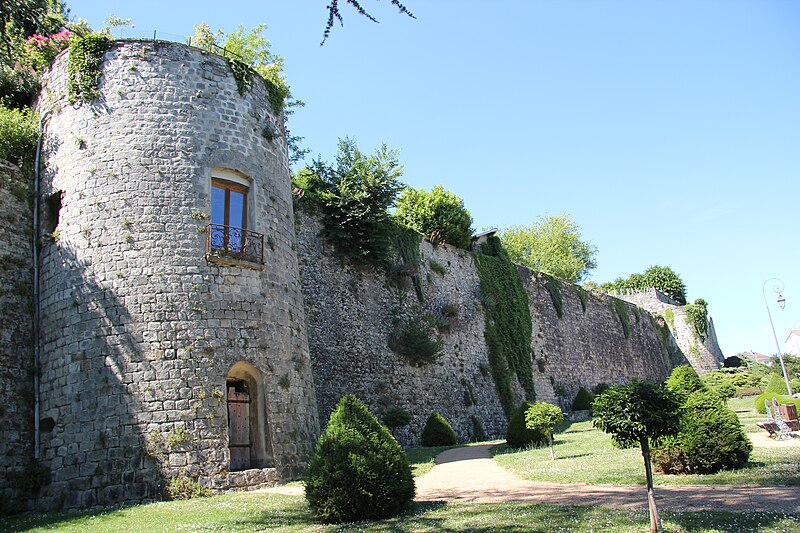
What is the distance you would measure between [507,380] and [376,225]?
920 centimetres

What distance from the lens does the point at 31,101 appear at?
1431cm

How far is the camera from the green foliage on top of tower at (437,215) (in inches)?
981

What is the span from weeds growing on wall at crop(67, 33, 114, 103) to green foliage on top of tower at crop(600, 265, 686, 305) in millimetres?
49485

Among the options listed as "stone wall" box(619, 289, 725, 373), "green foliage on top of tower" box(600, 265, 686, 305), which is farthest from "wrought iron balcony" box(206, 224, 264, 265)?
"green foliage on top of tower" box(600, 265, 686, 305)

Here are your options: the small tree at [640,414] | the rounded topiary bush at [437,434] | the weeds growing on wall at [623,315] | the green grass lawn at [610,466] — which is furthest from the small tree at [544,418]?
the weeds growing on wall at [623,315]

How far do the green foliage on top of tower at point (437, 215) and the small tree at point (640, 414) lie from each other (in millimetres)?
17302

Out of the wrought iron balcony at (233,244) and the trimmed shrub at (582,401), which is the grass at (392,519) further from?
the trimmed shrub at (582,401)

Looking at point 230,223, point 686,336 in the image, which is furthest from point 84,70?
point 686,336

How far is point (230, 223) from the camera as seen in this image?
12.7 m

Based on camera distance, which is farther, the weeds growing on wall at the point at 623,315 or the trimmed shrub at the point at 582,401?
the weeds growing on wall at the point at 623,315

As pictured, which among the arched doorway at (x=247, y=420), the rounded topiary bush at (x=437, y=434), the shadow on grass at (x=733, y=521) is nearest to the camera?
the shadow on grass at (x=733, y=521)

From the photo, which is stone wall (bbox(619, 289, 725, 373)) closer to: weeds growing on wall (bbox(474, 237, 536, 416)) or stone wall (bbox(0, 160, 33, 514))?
weeds growing on wall (bbox(474, 237, 536, 416))

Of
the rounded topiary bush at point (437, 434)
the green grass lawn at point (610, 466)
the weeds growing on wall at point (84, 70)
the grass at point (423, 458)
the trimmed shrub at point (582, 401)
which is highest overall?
the weeds growing on wall at point (84, 70)

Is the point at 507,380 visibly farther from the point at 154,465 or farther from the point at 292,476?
A: the point at 154,465
